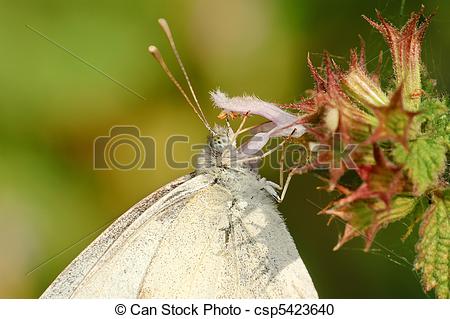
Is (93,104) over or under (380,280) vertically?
over

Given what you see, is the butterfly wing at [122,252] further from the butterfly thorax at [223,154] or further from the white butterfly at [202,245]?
the butterfly thorax at [223,154]

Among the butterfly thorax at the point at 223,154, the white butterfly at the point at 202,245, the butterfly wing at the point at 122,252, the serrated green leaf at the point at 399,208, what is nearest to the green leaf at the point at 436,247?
the serrated green leaf at the point at 399,208

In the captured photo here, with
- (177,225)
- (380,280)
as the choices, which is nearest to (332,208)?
(177,225)

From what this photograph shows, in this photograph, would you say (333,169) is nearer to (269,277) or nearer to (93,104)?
(269,277)

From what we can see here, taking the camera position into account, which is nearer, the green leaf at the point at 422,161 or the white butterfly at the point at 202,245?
the green leaf at the point at 422,161

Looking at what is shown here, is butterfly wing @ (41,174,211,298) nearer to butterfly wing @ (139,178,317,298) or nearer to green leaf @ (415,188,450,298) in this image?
butterfly wing @ (139,178,317,298)

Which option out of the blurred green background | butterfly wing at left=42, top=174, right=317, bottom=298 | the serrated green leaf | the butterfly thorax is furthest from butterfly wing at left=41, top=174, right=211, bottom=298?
the serrated green leaf
